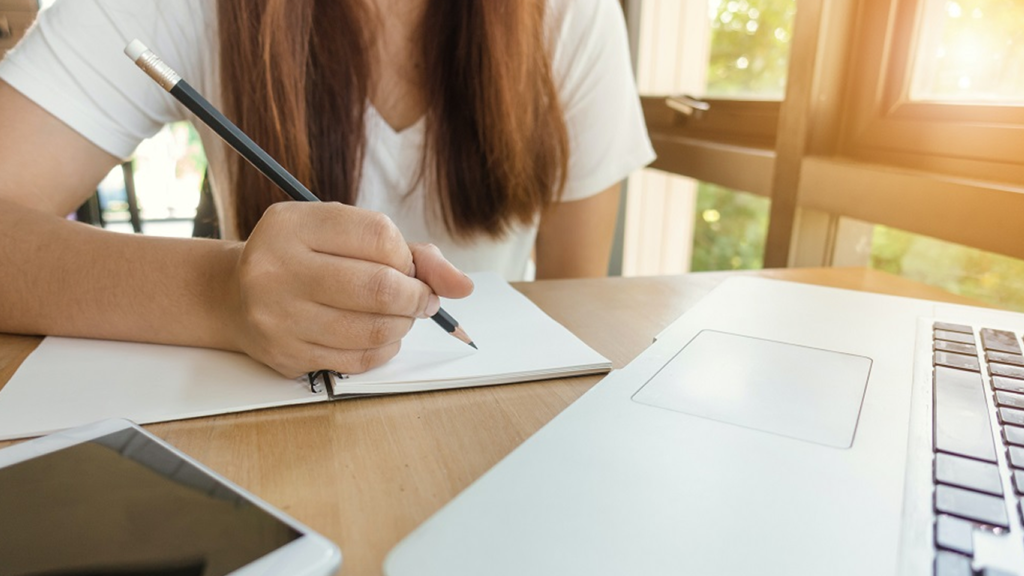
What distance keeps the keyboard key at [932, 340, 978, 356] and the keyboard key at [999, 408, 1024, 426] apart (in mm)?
97

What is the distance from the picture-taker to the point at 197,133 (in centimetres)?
84

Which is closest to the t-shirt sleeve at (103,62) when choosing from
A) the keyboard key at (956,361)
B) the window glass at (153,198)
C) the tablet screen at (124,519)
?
the tablet screen at (124,519)

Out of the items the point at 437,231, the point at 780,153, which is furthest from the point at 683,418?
the point at 780,153

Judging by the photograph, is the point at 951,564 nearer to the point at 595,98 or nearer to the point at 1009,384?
the point at 1009,384

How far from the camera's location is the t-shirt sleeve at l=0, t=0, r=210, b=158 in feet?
2.14

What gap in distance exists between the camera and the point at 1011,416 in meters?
0.32

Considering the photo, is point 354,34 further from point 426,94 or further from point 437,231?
point 437,231

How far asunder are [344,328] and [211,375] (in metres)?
0.10

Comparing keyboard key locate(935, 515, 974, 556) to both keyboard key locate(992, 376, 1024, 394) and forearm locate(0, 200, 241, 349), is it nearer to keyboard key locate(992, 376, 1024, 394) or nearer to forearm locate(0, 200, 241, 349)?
A: keyboard key locate(992, 376, 1024, 394)

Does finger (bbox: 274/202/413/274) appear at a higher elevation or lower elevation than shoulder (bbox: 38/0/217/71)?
lower

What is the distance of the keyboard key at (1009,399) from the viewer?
0.33 meters

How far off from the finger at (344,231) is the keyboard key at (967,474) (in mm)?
307

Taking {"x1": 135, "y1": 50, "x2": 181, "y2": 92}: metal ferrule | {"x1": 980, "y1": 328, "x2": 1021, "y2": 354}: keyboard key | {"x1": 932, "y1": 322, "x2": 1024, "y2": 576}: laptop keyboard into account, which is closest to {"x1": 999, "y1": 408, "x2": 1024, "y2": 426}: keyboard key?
{"x1": 932, "y1": 322, "x2": 1024, "y2": 576}: laptop keyboard

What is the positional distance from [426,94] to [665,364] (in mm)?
577
